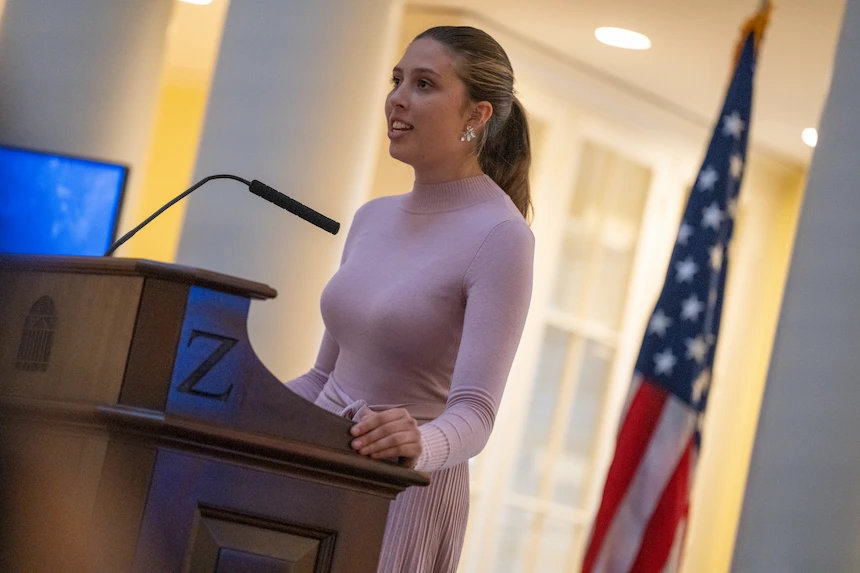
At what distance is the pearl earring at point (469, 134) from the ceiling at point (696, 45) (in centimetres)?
268

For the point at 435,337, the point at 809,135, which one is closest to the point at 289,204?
the point at 435,337

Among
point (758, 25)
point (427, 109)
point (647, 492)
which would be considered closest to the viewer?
point (427, 109)

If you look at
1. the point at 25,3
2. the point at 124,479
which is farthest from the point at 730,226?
the point at 124,479

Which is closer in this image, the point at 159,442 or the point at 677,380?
the point at 159,442

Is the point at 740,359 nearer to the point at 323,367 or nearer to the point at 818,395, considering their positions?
the point at 818,395

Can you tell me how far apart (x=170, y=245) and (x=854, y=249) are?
5.25 m

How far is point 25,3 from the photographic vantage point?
4.23m

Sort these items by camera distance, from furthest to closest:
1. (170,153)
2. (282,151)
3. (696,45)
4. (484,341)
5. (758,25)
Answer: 1. (170,153)
2. (696,45)
3. (282,151)
4. (758,25)
5. (484,341)

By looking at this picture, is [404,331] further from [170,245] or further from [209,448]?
[170,245]

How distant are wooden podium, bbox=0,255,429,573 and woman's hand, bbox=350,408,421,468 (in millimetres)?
15

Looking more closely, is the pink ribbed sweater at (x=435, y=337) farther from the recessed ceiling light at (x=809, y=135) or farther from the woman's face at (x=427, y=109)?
the recessed ceiling light at (x=809, y=135)

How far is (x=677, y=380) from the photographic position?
346cm

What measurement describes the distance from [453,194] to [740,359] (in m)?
4.63

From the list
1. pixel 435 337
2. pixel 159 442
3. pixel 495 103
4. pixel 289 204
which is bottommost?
pixel 159 442
